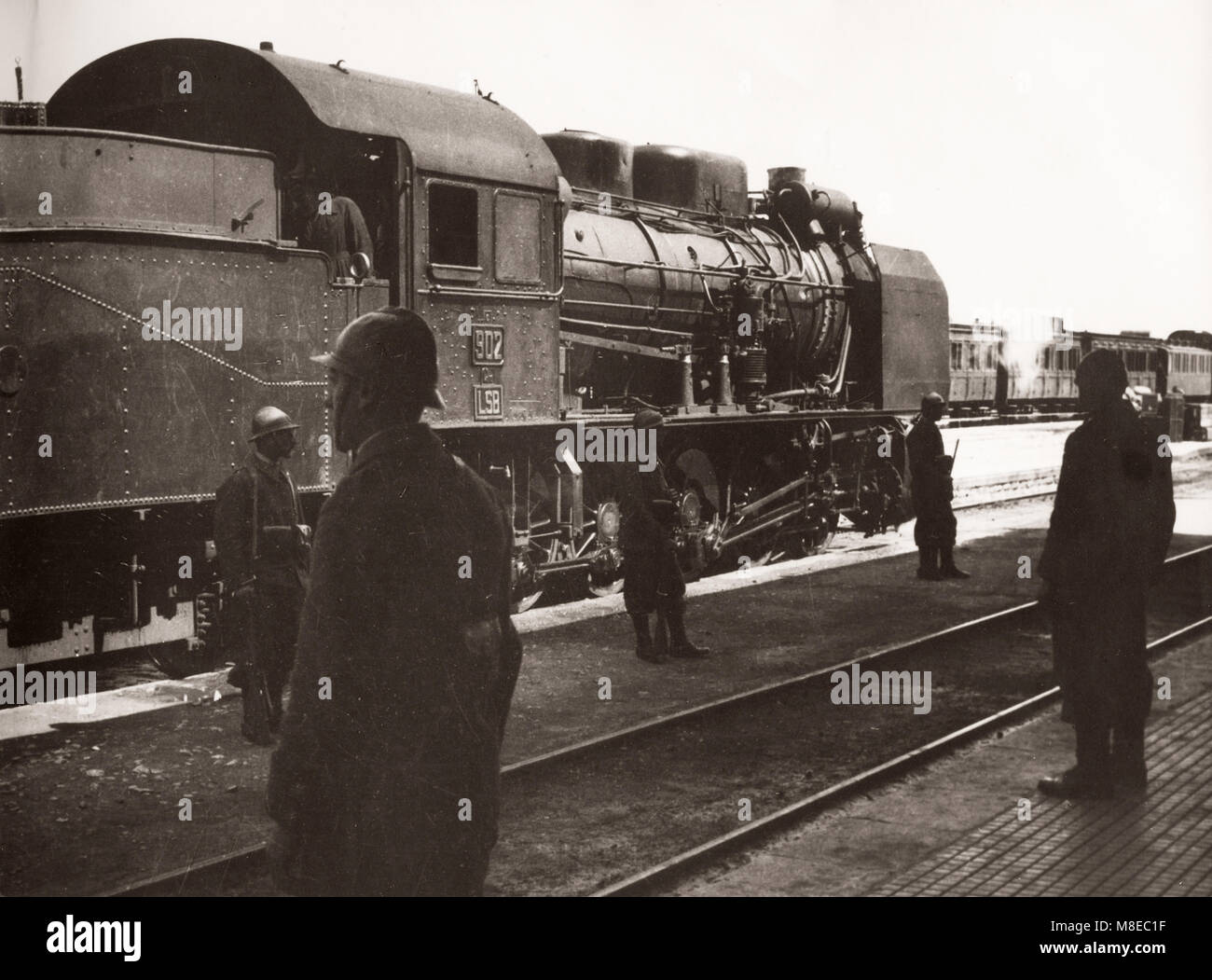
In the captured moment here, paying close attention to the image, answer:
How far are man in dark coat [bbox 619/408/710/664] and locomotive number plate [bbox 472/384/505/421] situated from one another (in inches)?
38.6

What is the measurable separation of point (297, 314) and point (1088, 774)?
4.90 meters

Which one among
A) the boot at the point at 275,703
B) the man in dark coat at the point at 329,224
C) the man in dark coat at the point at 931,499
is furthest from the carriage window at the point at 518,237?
the man in dark coat at the point at 931,499

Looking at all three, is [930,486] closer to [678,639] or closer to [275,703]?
[678,639]

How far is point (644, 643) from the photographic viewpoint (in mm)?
9031

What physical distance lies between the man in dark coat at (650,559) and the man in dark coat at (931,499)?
14.5ft

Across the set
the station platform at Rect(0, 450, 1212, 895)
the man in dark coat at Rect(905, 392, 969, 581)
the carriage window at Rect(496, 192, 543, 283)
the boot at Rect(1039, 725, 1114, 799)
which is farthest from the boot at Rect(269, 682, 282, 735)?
the man in dark coat at Rect(905, 392, 969, 581)

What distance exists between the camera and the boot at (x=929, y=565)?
12.8m

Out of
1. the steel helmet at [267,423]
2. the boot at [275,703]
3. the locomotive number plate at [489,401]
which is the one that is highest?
the locomotive number plate at [489,401]

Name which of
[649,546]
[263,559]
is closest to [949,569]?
[649,546]

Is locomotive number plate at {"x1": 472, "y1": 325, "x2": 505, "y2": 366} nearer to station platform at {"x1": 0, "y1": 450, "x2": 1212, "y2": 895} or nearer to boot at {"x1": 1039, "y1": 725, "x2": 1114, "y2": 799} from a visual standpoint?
station platform at {"x1": 0, "y1": 450, "x2": 1212, "y2": 895}

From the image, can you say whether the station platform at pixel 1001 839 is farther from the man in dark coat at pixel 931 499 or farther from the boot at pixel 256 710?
the man in dark coat at pixel 931 499

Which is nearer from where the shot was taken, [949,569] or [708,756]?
[708,756]
